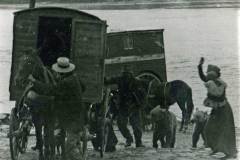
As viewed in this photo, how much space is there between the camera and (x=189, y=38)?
365 inches

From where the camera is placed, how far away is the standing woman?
752 centimetres

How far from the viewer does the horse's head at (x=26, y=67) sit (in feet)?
21.7

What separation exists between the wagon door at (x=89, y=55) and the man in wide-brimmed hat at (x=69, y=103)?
65cm

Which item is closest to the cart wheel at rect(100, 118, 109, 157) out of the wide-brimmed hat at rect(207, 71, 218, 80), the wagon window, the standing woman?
the standing woman

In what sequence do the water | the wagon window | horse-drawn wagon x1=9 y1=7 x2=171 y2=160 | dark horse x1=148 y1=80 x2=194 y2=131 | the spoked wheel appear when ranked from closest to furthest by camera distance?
horse-drawn wagon x1=9 y1=7 x2=171 y2=160
the water
the spoked wheel
dark horse x1=148 y1=80 x2=194 y2=131
the wagon window

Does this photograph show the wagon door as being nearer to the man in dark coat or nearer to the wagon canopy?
Result: the wagon canopy

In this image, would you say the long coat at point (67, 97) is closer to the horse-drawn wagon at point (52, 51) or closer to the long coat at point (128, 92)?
the horse-drawn wagon at point (52, 51)

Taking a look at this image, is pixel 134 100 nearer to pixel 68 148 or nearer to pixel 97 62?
pixel 97 62

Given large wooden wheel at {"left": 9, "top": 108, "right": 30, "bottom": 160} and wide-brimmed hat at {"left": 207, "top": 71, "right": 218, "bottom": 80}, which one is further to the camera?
wide-brimmed hat at {"left": 207, "top": 71, "right": 218, "bottom": 80}

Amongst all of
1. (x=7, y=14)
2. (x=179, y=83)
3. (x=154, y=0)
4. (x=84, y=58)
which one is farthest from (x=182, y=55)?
(x=7, y=14)

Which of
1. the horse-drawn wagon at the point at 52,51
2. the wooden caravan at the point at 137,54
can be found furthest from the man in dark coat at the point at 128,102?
the wooden caravan at the point at 137,54

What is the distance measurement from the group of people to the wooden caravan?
182cm

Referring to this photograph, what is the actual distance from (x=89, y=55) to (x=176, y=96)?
114 inches

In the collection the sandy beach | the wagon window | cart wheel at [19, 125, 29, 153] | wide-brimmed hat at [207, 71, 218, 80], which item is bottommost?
cart wheel at [19, 125, 29, 153]
